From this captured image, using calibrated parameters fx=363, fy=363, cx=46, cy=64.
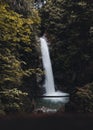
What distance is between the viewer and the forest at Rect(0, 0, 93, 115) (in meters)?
14.3

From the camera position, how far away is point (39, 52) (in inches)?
958

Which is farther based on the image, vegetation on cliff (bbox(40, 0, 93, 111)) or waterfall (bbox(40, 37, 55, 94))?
waterfall (bbox(40, 37, 55, 94))

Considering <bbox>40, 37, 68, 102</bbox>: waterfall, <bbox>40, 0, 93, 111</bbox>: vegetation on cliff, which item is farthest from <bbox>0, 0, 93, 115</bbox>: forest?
<bbox>40, 37, 68, 102</bbox>: waterfall

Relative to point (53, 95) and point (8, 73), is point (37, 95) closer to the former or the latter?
point (53, 95)

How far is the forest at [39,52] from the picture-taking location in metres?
14.3

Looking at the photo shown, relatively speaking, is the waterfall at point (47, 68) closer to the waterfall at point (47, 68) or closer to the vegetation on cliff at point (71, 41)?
the waterfall at point (47, 68)

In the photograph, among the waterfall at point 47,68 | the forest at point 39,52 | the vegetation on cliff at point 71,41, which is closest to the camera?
the forest at point 39,52

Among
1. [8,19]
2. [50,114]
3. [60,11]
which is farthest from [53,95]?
[50,114]

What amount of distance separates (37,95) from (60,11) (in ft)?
21.9

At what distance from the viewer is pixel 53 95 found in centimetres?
2491

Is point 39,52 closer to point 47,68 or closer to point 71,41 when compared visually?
point 47,68

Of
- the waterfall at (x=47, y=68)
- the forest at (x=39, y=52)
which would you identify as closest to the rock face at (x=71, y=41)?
the forest at (x=39, y=52)

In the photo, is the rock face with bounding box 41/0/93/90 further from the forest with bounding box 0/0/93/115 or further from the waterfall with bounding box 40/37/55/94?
the waterfall with bounding box 40/37/55/94

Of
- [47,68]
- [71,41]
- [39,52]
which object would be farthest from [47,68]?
[71,41]
